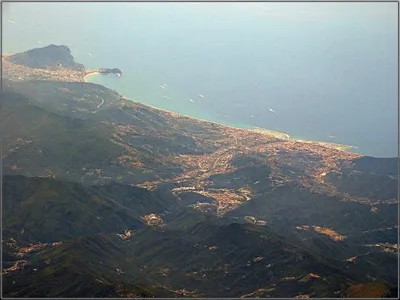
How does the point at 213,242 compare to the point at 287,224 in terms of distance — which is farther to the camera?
the point at 287,224

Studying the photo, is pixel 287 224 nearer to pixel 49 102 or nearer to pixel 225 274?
pixel 225 274

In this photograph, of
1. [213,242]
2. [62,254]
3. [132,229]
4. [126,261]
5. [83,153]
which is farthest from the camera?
[83,153]

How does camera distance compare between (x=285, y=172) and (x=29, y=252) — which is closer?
(x=29, y=252)

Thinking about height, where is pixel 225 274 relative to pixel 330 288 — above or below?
below

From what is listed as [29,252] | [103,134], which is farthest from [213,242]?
[103,134]

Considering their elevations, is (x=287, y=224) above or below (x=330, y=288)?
below

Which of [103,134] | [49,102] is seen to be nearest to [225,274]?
[103,134]

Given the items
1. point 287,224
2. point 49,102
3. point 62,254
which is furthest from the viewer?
point 49,102

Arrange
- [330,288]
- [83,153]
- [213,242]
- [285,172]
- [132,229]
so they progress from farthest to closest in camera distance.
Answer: [285,172] → [83,153] → [132,229] → [213,242] → [330,288]

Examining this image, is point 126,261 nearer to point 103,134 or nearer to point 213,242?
point 213,242
